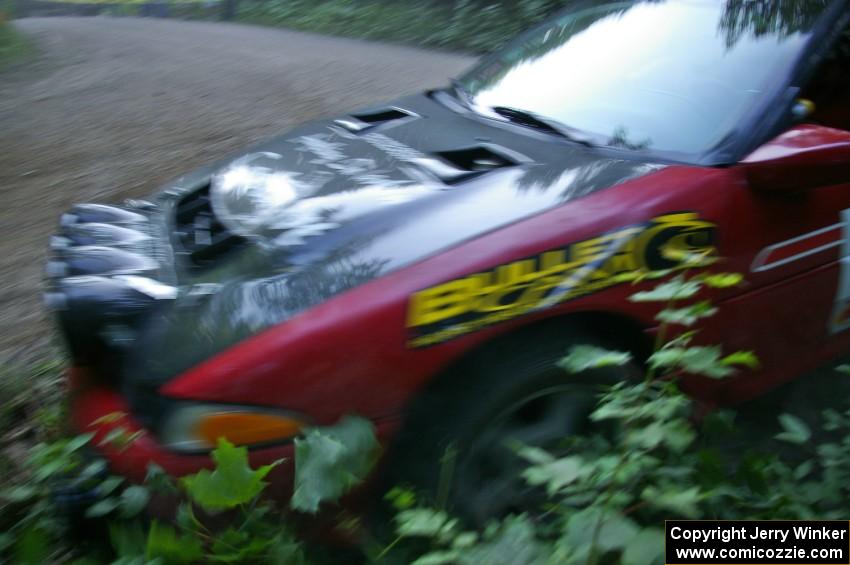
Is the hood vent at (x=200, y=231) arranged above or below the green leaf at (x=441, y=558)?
above

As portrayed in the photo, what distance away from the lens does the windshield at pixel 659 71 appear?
278 centimetres

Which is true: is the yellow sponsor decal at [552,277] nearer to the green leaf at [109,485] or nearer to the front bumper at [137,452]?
the front bumper at [137,452]

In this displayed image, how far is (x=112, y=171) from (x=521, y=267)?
464cm

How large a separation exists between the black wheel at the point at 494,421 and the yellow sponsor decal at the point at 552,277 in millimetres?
111

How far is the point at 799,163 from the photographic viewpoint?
2414 mm

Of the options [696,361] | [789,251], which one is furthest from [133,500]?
[789,251]

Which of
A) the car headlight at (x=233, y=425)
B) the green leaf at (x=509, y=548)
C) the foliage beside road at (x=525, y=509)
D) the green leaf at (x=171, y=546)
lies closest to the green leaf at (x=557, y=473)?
the foliage beside road at (x=525, y=509)

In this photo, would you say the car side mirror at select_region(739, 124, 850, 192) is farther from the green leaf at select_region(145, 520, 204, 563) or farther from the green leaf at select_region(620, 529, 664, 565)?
the green leaf at select_region(145, 520, 204, 563)

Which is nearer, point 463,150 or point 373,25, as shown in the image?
point 463,150

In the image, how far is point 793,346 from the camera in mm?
2680

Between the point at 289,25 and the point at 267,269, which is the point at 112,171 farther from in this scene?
the point at 289,25

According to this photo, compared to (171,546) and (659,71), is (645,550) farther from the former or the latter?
(659,71)

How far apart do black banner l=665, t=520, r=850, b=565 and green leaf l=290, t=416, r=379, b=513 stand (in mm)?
725

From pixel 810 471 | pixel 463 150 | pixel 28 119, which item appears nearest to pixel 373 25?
pixel 28 119
